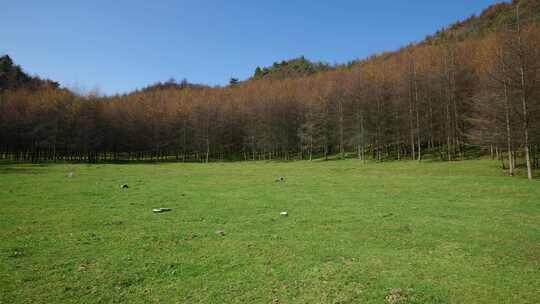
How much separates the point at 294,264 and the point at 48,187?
23.9 meters

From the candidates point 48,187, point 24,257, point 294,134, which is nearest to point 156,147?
point 294,134

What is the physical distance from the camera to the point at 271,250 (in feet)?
34.7

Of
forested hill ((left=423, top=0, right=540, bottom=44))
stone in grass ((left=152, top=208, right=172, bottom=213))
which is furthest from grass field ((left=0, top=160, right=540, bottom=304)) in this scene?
forested hill ((left=423, top=0, right=540, bottom=44))

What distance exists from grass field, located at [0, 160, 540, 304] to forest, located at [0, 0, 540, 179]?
18.2m

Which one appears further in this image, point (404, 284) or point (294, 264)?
point (294, 264)

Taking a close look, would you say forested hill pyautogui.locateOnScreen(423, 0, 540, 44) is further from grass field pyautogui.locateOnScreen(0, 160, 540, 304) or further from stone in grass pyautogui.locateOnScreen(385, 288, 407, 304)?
stone in grass pyautogui.locateOnScreen(385, 288, 407, 304)

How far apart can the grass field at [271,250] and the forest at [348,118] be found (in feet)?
59.6

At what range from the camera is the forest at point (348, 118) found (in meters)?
33.2

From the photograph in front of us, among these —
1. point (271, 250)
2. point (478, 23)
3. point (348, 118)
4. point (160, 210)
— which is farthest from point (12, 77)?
point (478, 23)

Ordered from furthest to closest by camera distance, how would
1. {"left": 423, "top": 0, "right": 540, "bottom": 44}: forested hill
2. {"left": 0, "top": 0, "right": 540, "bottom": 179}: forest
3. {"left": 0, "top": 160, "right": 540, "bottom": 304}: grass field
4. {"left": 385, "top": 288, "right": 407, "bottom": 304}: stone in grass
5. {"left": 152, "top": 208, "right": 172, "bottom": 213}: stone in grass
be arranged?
{"left": 423, "top": 0, "right": 540, "bottom": 44}: forested hill → {"left": 0, "top": 0, "right": 540, "bottom": 179}: forest → {"left": 152, "top": 208, "right": 172, "bottom": 213}: stone in grass → {"left": 0, "top": 160, "right": 540, "bottom": 304}: grass field → {"left": 385, "top": 288, "right": 407, "bottom": 304}: stone in grass

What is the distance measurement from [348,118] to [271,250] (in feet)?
208

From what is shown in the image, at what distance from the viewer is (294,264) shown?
9281mm

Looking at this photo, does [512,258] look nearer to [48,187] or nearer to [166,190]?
[166,190]

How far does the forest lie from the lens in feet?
109
